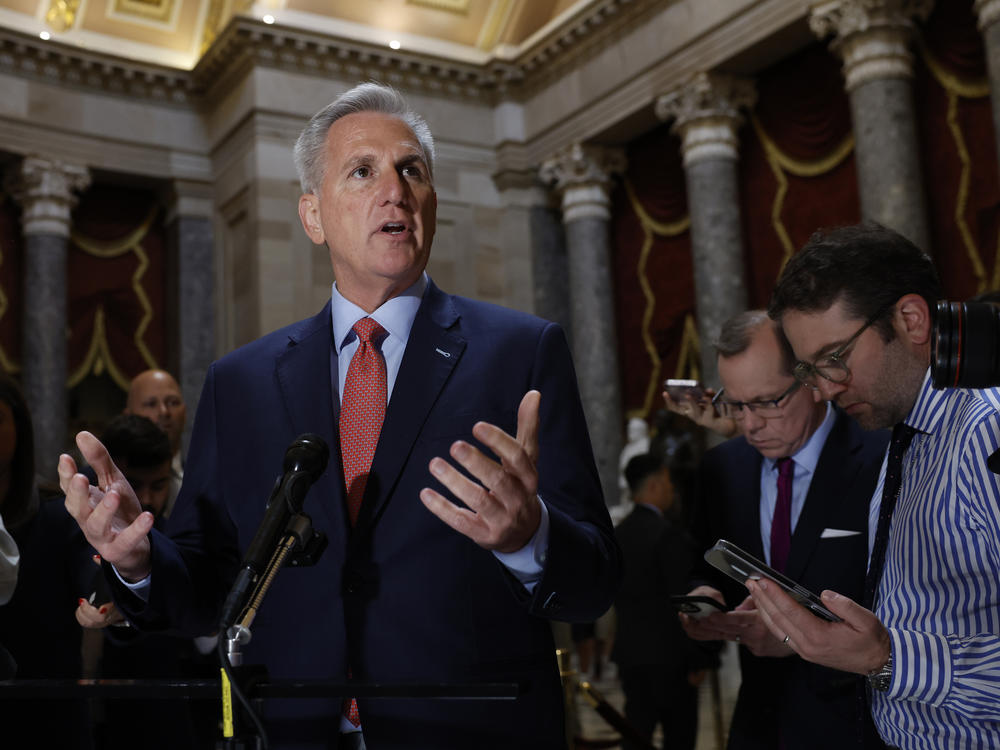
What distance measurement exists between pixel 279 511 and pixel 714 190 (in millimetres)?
10568

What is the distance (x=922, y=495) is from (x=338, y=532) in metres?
1.11

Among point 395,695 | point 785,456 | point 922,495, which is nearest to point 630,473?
point 785,456

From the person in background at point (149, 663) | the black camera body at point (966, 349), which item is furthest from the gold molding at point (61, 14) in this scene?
the black camera body at point (966, 349)

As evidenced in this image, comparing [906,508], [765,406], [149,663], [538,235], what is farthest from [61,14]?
[906,508]

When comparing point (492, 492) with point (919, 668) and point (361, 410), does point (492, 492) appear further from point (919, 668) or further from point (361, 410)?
point (919, 668)

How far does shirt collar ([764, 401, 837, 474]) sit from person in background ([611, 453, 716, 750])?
297cm

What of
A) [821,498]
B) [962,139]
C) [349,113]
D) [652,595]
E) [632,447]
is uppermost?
[962,139]

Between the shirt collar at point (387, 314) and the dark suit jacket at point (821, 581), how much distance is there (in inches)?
51.4

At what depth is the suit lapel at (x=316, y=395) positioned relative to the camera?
5.73ft

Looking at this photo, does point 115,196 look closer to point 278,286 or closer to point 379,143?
point 278,286

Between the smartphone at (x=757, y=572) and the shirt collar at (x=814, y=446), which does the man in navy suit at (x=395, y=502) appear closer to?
the smartphone at (x=757, y=572)

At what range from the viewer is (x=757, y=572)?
186 cm

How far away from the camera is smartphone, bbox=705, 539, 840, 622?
183cm

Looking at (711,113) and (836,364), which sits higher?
(711,113)
